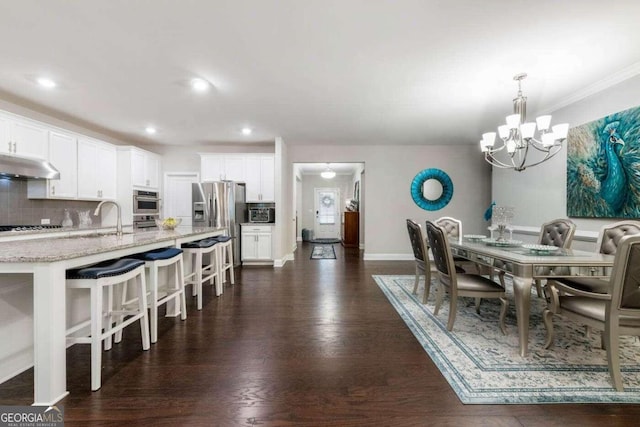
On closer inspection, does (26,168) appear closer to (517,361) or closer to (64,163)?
(64,163)

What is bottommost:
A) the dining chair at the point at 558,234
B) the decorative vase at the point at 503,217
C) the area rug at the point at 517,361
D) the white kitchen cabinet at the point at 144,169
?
the area rug at the point at 517,361

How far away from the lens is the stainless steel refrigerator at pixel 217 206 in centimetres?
514

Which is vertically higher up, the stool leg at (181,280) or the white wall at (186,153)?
the white wall at (186,153)

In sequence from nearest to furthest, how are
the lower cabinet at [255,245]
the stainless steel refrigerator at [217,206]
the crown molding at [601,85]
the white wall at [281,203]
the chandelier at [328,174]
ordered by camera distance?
the crown molding at [601,85] < the stainless steel refrigerator at [217,206] < the white wall at [281,203] < the lower cabinet at [255,245] < the chandelier at [328,174]

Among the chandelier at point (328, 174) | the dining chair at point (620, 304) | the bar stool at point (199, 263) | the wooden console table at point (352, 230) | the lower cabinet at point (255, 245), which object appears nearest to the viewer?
the dining chair at point (620, 304)

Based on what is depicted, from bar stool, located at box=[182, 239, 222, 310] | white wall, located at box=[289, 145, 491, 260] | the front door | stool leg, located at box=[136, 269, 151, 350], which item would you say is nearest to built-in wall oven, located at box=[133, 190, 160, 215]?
bar stool, located at box=[182, 239, 222, 310]

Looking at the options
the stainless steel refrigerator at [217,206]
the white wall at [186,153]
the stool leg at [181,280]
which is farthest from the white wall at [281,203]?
the stool leg at [181,280]

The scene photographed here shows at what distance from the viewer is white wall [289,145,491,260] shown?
5977 millimetres

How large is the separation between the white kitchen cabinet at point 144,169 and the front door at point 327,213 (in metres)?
5.53


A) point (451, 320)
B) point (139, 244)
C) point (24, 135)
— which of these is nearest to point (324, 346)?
point (451, 320)

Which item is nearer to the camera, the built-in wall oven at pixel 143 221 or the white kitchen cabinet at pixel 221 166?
the built-in wall oven at pixel 143 221

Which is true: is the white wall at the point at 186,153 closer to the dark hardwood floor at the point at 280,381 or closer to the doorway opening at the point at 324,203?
the dark hardwood floor at the point at 280,381

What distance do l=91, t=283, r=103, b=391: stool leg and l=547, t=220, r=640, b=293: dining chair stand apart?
3.19 meters

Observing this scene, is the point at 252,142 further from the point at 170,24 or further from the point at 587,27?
the point at 587,27
